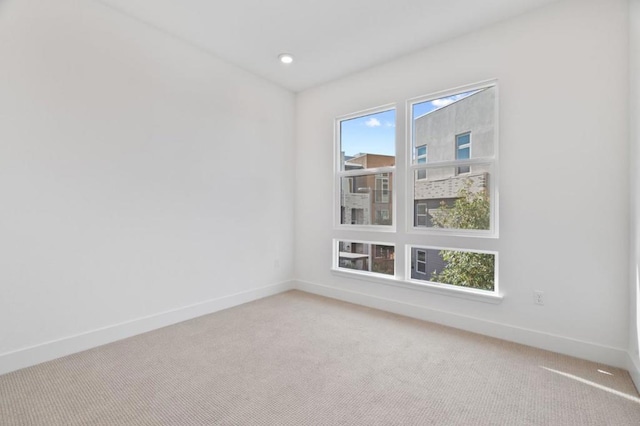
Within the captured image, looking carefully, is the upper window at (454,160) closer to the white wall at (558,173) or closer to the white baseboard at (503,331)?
the white wall at (558,173)

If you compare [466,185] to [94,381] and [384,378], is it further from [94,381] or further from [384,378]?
[94,381]

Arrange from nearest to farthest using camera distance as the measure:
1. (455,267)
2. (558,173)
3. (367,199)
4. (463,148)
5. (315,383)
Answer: (315,383)
(558,173)
(463,148)
(455,267)
(367,199)

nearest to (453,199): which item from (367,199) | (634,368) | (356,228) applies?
(367,199)

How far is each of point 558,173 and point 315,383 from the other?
2429 millimetres

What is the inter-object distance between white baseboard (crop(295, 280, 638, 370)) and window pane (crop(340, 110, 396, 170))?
1566 mm

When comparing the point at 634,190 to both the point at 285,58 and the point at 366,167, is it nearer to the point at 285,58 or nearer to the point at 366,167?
the point at 366,167

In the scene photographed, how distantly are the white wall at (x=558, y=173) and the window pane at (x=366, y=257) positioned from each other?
559 millimetres

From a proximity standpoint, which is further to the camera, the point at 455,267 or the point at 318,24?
the point at 455,267

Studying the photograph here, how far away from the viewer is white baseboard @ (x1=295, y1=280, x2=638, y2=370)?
2273 millimetres

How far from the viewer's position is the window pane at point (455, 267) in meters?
2.89

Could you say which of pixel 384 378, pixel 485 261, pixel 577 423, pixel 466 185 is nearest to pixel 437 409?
pixel 384 378

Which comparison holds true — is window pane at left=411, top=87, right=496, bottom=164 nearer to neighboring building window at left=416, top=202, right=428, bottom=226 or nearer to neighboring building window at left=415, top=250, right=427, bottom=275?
neighboring building window at left=416, top=202, right=428, bottom=226

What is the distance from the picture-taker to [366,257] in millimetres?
3760

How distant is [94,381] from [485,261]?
10.5 feet
